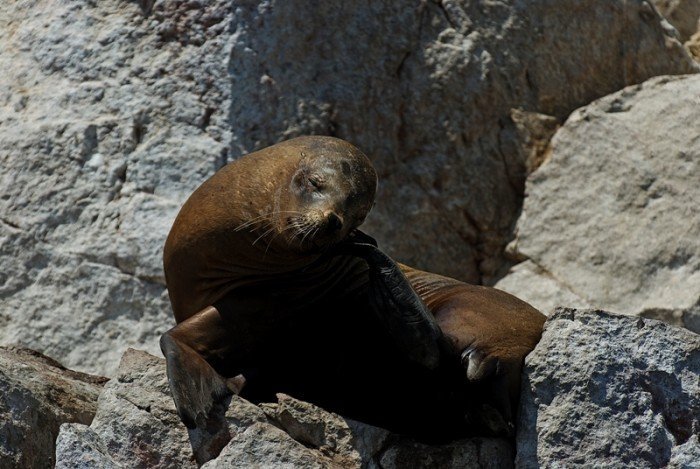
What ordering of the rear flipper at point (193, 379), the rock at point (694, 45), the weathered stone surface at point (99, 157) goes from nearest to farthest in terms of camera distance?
the rear flipper at point (193, 379) < the weathered stone surface at point (99, 157) < the rock at point (694, 45)

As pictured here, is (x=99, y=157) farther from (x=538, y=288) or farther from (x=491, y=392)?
(x=491, y=392)

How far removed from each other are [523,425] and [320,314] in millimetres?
978

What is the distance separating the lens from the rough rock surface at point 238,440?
5.71 metres

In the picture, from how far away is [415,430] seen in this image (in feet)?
19.9

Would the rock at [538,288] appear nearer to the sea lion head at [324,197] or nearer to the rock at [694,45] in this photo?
the rock at [694,45]

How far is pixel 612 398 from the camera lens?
19.0 feet

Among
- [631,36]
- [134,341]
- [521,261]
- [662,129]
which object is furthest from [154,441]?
[631,36]

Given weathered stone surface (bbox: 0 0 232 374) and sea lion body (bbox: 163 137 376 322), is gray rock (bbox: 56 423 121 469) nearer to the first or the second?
sea lion body (bbox: 163 137 376 322)

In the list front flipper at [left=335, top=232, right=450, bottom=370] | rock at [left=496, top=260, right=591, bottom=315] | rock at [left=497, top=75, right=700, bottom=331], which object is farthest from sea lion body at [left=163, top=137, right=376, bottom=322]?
rock at [left=497, top=75, right=700, bottom=331]

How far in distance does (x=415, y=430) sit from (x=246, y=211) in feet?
3.55

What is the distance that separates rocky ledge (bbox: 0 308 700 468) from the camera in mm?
5699

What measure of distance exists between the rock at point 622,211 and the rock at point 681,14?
1.38m

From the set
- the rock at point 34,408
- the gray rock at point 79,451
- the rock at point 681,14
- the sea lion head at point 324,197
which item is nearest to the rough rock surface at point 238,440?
the gray rock at point 79,451

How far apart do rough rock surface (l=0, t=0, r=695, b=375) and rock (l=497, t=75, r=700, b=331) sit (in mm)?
215
